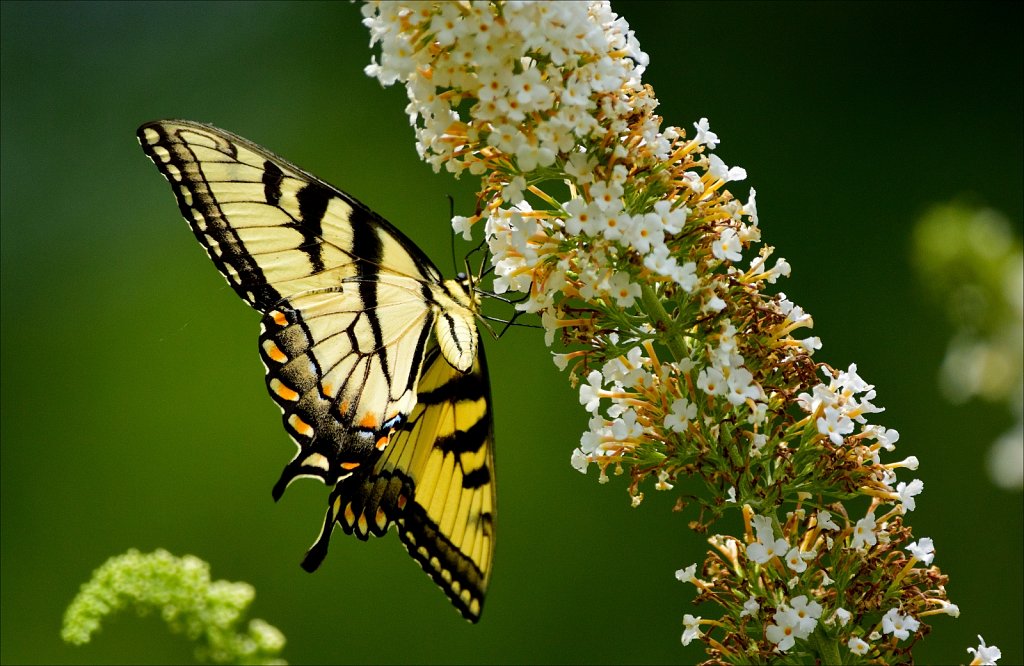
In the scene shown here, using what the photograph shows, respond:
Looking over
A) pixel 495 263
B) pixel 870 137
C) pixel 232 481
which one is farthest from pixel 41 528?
pixel 870 137

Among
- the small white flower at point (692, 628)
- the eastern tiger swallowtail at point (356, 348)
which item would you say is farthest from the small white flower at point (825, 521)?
the eastern tiger swallowtail at point (356, 348)

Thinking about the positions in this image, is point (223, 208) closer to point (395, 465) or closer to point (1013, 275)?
point (395, 465)

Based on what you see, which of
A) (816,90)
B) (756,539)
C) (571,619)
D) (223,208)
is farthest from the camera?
(816,90)

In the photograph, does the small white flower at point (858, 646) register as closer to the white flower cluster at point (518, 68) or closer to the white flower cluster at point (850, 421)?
the white flower cluster at point (850, 421)

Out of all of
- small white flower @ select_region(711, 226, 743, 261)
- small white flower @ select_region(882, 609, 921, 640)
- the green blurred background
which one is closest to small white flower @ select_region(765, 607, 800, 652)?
small white flower @ select_region(882, 609, 921, 640)

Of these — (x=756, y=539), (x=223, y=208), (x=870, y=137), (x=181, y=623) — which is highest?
(x=870, y=137)

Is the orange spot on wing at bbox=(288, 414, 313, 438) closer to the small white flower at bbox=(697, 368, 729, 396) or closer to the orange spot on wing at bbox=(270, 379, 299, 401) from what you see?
the orange spot on wing at bbox=(270, 379, 299, 401)

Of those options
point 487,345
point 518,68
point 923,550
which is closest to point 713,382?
point 923,550
